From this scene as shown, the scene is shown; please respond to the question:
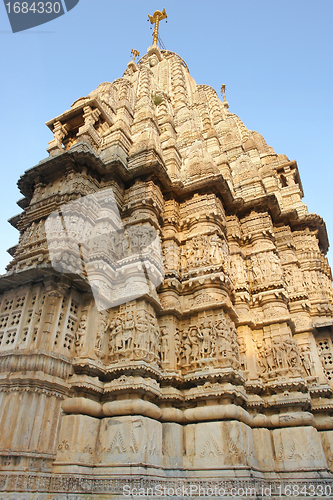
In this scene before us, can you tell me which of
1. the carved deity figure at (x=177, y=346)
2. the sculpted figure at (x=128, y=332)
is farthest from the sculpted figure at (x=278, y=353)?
the sculpted figure at (x=128, y=332)

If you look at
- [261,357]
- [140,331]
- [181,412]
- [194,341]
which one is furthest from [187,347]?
[261,357]

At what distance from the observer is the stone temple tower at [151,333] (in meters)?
7.56

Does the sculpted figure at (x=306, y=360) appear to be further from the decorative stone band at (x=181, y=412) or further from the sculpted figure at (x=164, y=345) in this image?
the sculpted figure at (x=164, y=345)

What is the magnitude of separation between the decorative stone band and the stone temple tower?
0.05 meters

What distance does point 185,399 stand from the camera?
941 centimetres

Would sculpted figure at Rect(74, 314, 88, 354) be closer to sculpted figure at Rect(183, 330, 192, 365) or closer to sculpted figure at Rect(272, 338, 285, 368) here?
sculpted figure at Rect(183, 330, 192, 365)

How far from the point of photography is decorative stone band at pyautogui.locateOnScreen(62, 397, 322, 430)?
8.02 metres

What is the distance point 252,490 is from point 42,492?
15.4 ft

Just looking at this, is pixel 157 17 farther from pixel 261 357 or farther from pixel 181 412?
pixel 181 412

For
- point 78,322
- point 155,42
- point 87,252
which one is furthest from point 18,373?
point 155,42

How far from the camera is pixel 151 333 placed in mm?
9484

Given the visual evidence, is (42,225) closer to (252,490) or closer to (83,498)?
(83,498)

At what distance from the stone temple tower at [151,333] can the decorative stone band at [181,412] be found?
1.8 inches

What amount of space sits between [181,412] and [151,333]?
236 cm
